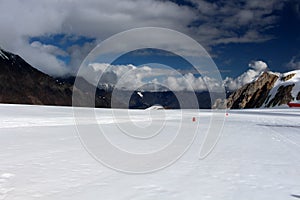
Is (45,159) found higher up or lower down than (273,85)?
lower down

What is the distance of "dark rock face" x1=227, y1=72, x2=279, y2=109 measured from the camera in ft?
514

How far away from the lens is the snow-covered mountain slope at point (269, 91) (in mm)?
131375

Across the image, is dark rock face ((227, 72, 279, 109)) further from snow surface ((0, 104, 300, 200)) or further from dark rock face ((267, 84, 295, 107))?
snow surface ((0, 104, 300, 200))

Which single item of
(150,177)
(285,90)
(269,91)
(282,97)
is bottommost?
(150,177)

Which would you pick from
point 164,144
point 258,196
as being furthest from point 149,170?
point 164,144

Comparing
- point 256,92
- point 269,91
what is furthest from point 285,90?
point 256,92

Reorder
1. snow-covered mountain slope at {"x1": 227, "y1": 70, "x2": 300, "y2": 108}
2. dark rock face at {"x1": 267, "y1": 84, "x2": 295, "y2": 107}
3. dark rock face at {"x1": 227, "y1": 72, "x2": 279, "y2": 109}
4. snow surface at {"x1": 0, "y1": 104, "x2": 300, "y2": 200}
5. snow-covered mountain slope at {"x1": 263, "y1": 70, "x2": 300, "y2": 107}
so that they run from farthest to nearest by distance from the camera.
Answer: dark rock face at {"x1": 227, "y1": 72, "x2": 279, "y2": 109} → snow-covered mountain slope at {"x1": 227, "y1": 70, "x2": 300, "y2": 108} → snow-covered mountain slope at {"x1": 263, "y1": 70, "x2": 300, "y2": 107} → dark rock face at {"x1": 267, "y1": 84, "x2": 295, "y2": 107} → snow surface at {"x1": 0, "y1": 104, "x2": 300, "y2": 200}

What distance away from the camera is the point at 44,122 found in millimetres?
22047

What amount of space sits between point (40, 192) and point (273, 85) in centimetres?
16455

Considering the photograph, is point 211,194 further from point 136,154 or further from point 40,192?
point 136,154

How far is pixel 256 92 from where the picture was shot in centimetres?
16562

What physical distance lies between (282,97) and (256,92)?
113 feet

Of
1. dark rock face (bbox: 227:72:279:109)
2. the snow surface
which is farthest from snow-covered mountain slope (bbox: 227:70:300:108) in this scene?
the snow surface

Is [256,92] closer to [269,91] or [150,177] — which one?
[269,91]
